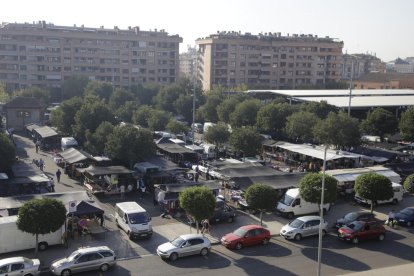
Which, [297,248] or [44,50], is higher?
[44,50]

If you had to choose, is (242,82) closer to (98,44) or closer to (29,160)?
(98,44)

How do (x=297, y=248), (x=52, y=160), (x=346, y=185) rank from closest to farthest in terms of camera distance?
(x=297, y=248)
(x=346, y=185)
(x=52, y=160)

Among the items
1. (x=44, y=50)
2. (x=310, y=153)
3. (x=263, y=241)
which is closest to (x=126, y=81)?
(x=44, y=50)

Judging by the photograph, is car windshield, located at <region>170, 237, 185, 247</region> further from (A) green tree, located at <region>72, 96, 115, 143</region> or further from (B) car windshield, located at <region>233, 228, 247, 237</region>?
(A) green tree, located at <region>72, 96, 115, 143</region>

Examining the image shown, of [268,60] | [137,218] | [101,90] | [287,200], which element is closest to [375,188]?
[287,200]

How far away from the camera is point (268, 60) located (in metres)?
116

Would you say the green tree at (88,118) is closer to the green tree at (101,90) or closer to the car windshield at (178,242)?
the car windshield at (178,242)

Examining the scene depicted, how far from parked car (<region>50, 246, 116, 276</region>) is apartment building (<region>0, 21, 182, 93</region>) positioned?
84367 mm

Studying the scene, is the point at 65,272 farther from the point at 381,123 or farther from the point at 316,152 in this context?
the point at 381,123

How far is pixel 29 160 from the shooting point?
4644 centimetres

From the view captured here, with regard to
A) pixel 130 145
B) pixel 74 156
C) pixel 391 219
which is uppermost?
pixel 130 145

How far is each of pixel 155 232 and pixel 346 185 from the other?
614 inches

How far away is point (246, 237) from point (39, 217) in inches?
410

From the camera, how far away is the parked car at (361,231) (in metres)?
26.0
